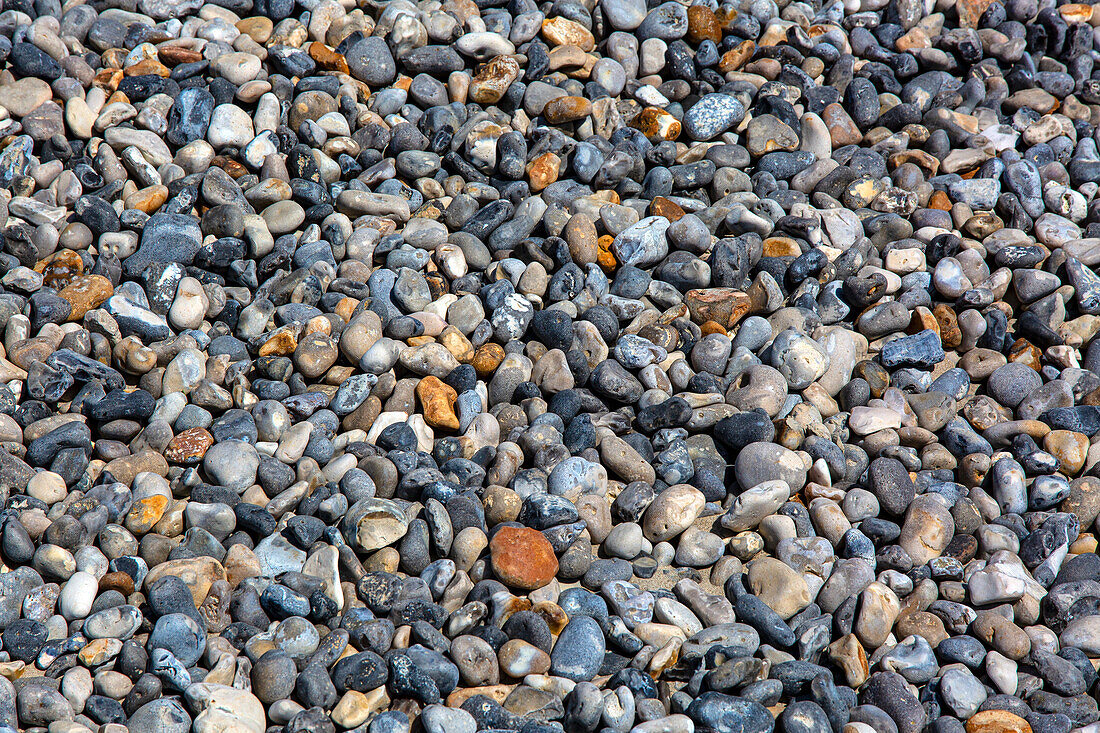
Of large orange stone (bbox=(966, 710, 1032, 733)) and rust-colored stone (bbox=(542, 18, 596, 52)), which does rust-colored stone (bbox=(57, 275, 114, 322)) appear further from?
large orange stone (bbox=(966, 710, 1032, 733))

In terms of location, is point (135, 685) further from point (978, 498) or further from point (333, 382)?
point (978, 498)

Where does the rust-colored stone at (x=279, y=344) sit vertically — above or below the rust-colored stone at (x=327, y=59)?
below

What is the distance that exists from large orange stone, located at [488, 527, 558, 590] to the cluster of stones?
1cm

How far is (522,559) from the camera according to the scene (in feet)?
8.23

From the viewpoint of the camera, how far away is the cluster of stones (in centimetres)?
233

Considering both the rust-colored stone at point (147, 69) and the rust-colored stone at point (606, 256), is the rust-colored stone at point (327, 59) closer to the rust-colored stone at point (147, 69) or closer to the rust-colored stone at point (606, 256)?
the rust-colored stone at point (147, 69)

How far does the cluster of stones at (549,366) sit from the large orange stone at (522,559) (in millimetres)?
11

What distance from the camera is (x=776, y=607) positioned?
2506mm

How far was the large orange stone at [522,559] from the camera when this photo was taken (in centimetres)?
250

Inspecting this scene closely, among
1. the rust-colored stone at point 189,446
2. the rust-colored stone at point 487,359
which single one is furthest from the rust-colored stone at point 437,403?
the rust-colored stone at point 189,446

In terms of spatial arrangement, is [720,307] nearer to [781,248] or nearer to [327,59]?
[781,248]

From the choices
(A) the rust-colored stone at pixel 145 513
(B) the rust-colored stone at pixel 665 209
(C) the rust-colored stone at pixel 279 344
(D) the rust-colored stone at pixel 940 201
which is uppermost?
(D) the rust-colored stone at pixel 940 201

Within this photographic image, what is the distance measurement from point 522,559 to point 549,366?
33.1 inches

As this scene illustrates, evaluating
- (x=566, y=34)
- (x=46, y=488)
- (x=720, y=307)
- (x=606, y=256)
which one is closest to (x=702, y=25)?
(x=566, y=34)
